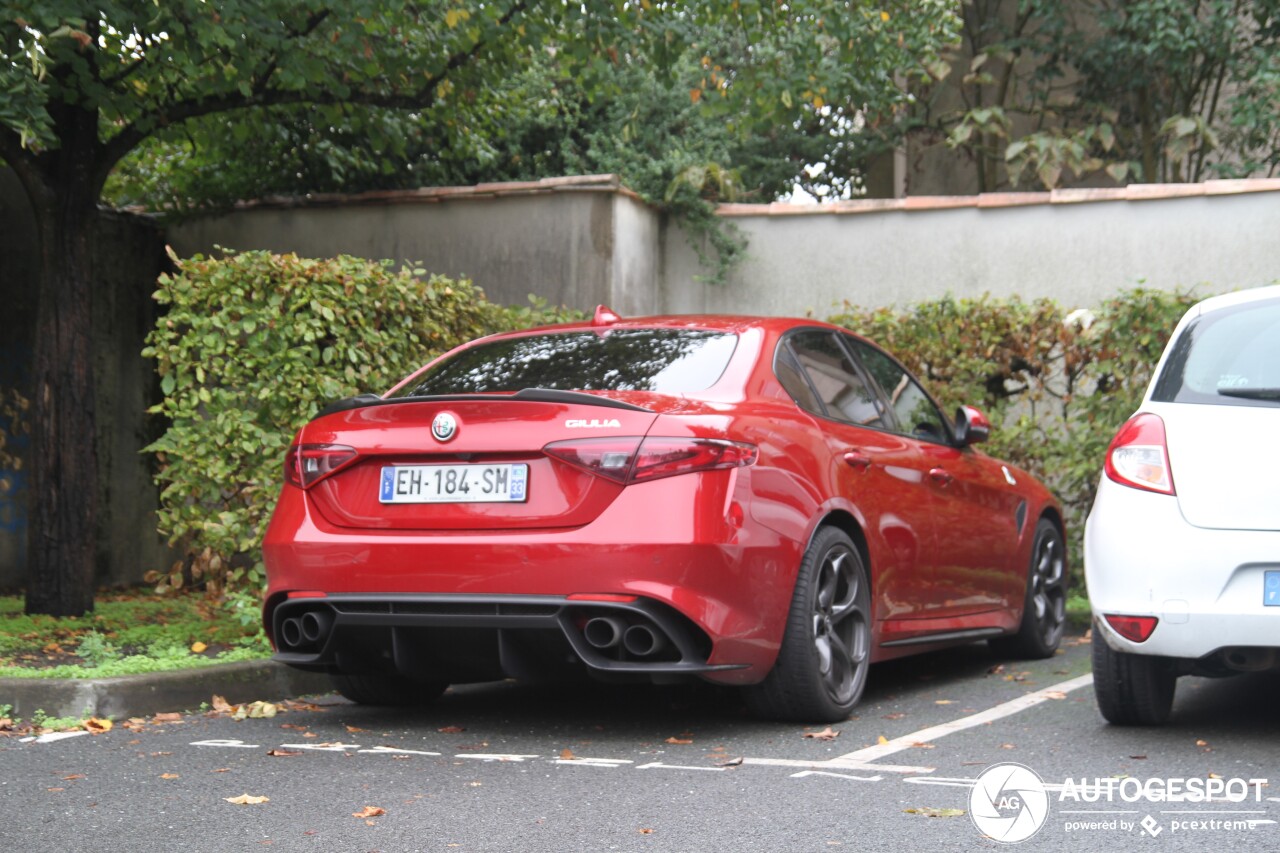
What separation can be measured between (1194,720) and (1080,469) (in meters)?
4.14

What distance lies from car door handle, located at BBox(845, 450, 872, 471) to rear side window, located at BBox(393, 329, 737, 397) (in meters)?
0.60

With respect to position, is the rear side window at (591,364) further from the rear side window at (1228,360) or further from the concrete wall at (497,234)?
the concrete wall at (497,234)

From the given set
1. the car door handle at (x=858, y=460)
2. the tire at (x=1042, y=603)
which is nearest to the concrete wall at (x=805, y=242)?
the tire at (x=1042, y=603)

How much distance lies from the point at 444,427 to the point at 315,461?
0.55 m

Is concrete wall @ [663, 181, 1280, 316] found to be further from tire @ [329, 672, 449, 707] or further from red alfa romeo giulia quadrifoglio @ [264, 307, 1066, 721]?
tire @ [329, 672, 449, 707]

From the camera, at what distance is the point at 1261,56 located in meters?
15.1

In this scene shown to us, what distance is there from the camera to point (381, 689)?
18.8 feet

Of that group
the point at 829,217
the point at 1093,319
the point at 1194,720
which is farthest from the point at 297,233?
the point at 1194,720

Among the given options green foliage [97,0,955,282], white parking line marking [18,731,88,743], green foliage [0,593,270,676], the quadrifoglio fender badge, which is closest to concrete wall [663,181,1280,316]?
green foliage [97,0,955,282]

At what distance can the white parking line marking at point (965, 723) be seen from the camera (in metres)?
4.68

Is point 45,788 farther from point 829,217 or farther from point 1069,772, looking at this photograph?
→ point 829,217

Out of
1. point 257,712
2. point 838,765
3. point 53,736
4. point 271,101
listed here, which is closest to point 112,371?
point 271,101

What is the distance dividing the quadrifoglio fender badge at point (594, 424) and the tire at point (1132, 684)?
1737 millimetres

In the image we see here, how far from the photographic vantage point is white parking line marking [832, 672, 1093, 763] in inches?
184
